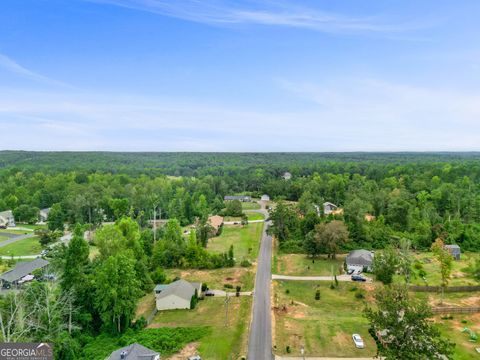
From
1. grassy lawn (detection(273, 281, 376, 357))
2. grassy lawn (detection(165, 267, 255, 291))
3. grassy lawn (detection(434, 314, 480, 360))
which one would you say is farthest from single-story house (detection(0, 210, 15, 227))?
grassy lawn (detection(434, 314, 480, 360))

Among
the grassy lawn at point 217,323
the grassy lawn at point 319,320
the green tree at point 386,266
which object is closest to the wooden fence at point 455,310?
the green tree at point 386,266

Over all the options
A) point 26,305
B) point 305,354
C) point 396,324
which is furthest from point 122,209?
point 396,324

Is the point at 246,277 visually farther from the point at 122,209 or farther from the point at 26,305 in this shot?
the point at 122,209

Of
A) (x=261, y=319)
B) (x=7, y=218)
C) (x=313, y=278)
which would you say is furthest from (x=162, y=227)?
(x=7, y=218)

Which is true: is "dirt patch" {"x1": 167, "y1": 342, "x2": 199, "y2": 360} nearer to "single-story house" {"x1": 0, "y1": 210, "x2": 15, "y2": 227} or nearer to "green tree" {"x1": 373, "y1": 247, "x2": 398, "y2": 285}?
"green tree" {"x1": 373, "y1": 247, "x2": 398, "y2": 285}

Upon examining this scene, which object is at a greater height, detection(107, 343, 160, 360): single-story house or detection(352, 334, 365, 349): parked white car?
detection(107, 343, 160, 360): single-story house

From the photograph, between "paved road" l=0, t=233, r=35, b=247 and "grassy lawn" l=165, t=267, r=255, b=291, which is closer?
"grassy lawn" l=165, t=267, r=255, b=291

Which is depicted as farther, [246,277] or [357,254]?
[357,254]
